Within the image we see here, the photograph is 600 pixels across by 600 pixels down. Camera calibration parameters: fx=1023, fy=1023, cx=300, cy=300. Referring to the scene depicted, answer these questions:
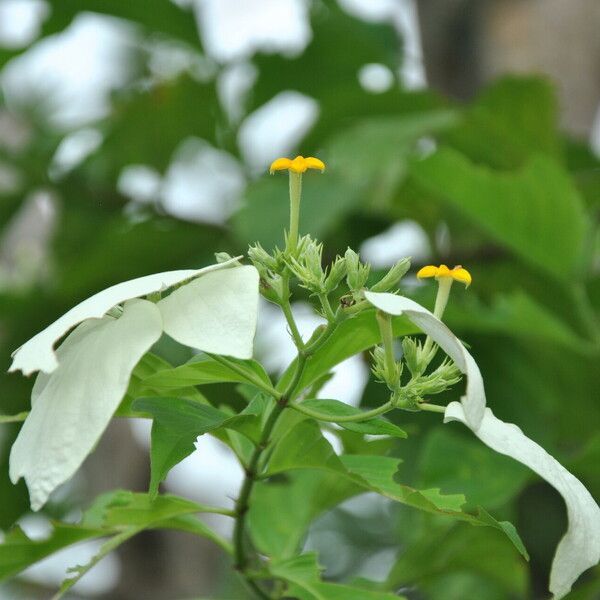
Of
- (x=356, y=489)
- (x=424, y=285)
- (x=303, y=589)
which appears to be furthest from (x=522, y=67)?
(x=303, y=589)

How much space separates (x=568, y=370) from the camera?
2.47 ft

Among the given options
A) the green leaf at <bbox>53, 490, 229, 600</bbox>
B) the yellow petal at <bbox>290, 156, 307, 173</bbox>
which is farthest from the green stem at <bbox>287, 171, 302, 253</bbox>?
the green leaf at <bbox>53, 490, 229, 600</bbox>

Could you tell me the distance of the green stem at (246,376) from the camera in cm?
32

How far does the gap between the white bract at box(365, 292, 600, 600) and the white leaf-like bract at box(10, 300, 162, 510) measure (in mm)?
68

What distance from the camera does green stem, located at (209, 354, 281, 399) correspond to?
1.04 feet

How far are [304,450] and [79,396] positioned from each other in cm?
11

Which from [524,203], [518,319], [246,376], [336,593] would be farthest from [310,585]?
[524,203]

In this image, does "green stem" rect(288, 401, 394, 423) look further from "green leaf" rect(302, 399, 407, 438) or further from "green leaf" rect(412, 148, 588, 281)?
"green leaf" rect(412, 148, 588, 281)

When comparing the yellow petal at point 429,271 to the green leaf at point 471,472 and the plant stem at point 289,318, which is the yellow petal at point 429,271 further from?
the green leaf at point 471,472

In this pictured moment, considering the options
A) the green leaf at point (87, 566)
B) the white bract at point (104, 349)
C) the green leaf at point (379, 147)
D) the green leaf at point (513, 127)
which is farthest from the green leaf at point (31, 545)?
the green leaf at point (513, 127)

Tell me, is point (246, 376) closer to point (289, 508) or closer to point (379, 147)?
point (289, 508)

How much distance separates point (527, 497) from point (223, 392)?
0.28m

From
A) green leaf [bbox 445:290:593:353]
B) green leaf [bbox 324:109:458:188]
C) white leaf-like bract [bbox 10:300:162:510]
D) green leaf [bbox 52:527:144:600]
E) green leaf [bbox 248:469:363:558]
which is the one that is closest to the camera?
white leaf-like bract [bbox 10:300:162:510]

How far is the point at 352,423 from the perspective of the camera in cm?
33
